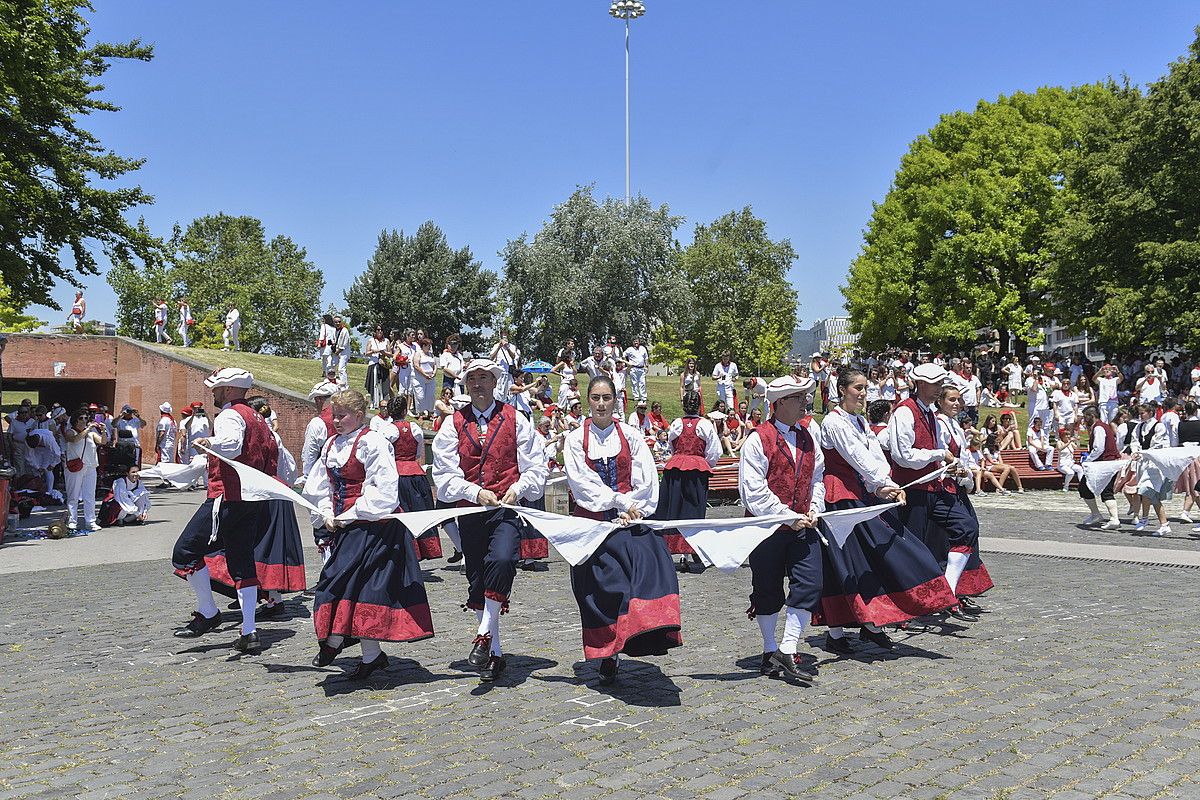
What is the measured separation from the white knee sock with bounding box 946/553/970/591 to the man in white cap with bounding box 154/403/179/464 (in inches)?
878

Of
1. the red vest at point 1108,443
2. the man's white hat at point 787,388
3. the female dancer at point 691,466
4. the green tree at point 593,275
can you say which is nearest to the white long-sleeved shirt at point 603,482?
the man's white hat at point 787,388

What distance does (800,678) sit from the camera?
6.59 meters

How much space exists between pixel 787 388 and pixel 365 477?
283 cm

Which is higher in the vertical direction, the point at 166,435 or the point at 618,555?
the point at 166,435

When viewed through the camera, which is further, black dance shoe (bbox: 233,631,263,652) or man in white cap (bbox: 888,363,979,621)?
man in white cap (bbox: 888,363,979,621)

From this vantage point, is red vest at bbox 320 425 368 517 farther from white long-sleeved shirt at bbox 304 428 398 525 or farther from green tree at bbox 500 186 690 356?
green tree at bbox 500 186 690 356

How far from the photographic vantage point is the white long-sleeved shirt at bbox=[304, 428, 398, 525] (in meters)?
6.57

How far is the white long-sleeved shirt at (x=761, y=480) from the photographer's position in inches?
265

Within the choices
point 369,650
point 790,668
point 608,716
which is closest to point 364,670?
point 369,650

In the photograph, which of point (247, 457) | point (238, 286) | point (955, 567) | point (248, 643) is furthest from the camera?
point (238, 286)

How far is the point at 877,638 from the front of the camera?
760 centimetres

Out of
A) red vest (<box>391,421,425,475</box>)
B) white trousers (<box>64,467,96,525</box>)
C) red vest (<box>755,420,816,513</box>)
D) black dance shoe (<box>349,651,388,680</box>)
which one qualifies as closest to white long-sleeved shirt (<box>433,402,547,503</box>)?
black dance shoe (<box>349,651,388,680</box>)

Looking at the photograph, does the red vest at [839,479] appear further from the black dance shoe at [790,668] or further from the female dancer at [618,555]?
the female dancer at [618,555]

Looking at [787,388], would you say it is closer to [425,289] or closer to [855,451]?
[855,451]
